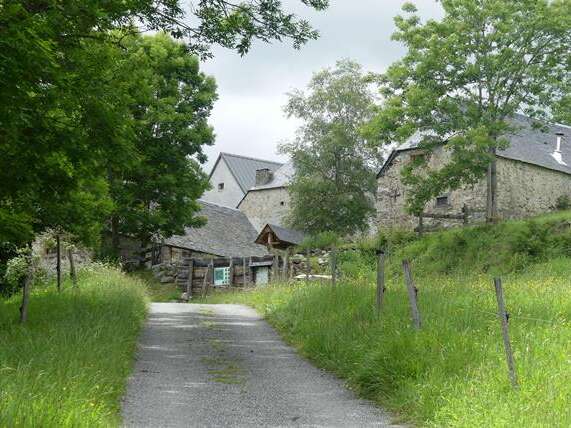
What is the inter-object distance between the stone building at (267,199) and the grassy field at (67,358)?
122ft

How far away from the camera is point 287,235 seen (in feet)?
135

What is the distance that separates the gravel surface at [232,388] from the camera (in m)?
7.38

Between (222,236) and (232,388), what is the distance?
36164mm

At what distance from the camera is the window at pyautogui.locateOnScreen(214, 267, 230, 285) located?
34.1 metres

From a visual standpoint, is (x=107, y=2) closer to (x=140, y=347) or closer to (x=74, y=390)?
(x=140, y=347)

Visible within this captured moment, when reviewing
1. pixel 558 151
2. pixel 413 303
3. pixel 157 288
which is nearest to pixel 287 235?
pixel 157 288

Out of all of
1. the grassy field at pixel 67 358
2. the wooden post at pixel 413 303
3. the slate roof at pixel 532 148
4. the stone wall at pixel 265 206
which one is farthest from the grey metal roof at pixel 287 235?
the wooden post at pixel 413 303

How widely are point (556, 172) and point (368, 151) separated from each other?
39.2ft

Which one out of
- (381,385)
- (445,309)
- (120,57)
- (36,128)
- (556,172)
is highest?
(556,172)

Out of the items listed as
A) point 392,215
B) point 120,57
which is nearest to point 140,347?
point 120,57

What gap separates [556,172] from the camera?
3638 centimetres

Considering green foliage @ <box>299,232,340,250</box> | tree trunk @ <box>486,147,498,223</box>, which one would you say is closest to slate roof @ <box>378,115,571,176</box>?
tree trunk @ <box>486,147,498,223</box>

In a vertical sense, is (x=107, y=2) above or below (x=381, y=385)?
above

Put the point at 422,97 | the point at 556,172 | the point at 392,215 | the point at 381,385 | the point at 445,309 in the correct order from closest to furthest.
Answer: the point at 381,385 < the point at 445,309 < the point at 422,97 < the point at 556,172 < the point at 392,215
